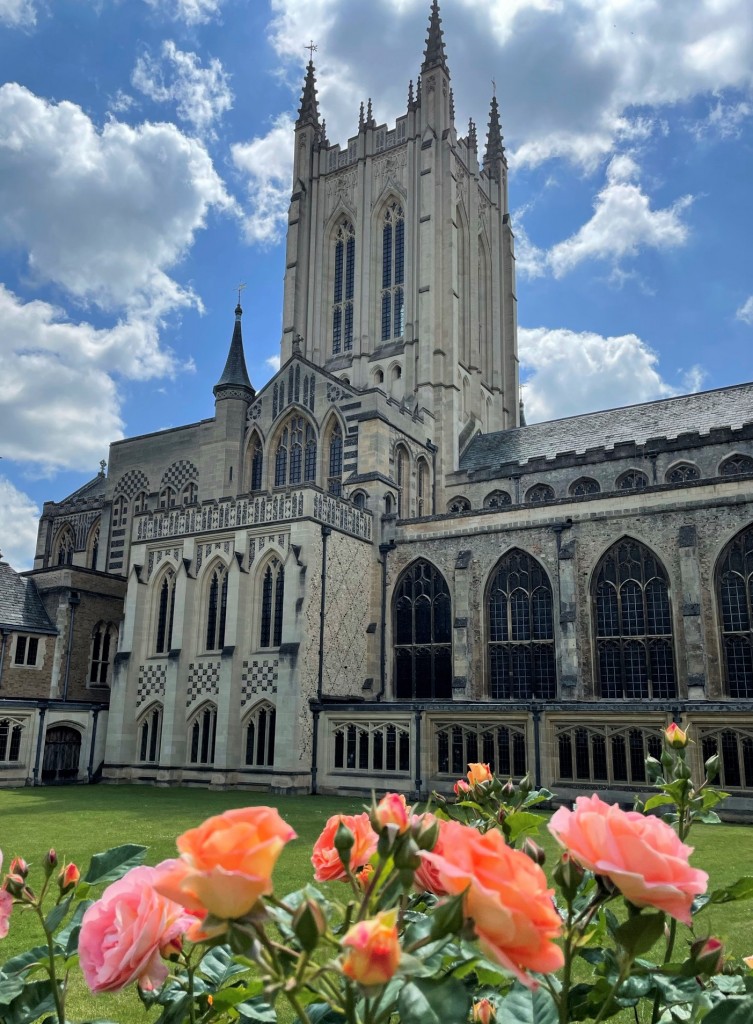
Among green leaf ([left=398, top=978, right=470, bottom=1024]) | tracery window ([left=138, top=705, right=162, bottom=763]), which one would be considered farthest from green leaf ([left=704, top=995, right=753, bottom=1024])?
tracery window ([left=138, top=705, right=162, bottom=763])

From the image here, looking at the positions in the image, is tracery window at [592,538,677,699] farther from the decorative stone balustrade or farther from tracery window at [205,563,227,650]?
tracery window at [205,563,227,650]

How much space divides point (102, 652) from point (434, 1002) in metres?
32.5

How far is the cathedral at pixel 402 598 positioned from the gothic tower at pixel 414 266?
0.32 m

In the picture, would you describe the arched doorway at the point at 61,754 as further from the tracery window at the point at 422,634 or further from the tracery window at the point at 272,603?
the tracery window at the point at 422,634

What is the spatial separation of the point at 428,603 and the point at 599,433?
11.8 meters

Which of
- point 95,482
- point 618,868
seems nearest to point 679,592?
point 618,868

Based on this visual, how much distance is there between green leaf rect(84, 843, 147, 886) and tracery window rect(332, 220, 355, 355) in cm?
4050

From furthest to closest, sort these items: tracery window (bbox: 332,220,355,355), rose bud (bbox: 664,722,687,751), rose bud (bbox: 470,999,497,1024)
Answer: tracery window (bbox: 332,220,355,355), rose bud (bbox: 664,722,687,751), rose bud (bbox: 470,999,497,1024)

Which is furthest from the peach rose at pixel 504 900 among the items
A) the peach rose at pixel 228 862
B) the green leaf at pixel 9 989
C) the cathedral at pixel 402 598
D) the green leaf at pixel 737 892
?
the cathedral at pixel 402 598

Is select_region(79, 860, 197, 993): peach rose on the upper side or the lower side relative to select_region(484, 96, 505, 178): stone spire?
lower

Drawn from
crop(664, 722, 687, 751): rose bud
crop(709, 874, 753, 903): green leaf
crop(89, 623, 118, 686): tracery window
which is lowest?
crop(709, 874, 753, 903): green leaf

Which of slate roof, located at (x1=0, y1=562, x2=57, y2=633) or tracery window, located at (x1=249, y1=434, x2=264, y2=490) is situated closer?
slate roof, located at (x1=0, y1=562, x2=57, y2=633)

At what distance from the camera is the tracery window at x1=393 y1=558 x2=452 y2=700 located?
27688 mm

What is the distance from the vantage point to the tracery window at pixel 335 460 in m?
32.8
